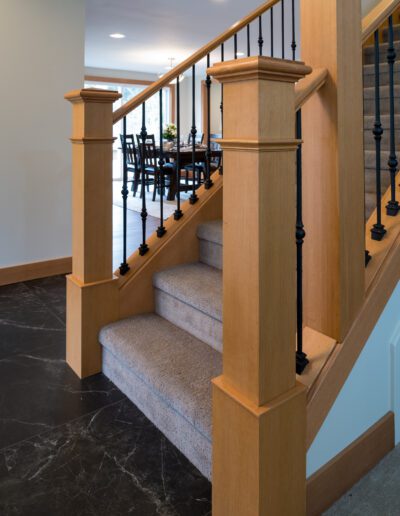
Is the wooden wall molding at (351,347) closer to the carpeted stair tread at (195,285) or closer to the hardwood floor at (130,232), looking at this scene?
the carpeted stair tread at (195,285)

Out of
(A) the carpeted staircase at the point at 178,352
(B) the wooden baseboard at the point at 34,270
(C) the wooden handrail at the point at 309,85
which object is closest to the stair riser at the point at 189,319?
(A) the carpeted staircase at the point at 178,352

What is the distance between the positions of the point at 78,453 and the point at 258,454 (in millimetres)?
765

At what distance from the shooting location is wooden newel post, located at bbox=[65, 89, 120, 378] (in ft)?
6.59

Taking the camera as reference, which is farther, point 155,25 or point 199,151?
point 199,151

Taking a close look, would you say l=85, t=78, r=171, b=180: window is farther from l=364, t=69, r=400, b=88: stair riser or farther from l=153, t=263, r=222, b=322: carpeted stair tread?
l=153, t=263, r=222, b=322: carpeted stair tread

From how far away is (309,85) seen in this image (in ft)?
3.98

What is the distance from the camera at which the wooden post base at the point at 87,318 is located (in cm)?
211

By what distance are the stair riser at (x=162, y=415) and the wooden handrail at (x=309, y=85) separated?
3.44 ft

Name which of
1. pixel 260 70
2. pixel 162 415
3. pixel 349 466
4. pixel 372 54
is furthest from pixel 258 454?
pixel 372 54

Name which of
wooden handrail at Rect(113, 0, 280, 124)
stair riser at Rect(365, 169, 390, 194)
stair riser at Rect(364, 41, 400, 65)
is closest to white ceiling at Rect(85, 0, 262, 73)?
stair riser at Rect(364, 41, 400, 65)

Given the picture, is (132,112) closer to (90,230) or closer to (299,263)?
(90,230)

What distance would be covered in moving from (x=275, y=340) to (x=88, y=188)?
1229 millimetres

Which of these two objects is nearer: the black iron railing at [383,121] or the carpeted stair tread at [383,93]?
the black iron railing at [383,121]

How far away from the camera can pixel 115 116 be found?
2.09 meters
